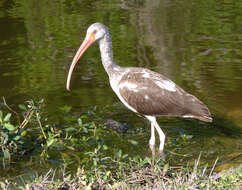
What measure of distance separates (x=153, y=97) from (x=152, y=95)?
1.4 inches

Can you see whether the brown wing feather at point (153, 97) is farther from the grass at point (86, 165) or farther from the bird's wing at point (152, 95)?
the grass at point (86, 165)

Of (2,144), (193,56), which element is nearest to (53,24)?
(193,56)

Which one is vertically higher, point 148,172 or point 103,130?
point 148,172

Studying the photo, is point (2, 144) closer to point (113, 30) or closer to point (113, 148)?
point (113, 148)

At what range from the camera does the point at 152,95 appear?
7.00 m

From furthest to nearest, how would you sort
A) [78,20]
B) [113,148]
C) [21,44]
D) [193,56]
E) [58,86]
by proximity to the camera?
[78,20], [21,44], [193,56], [58,86], [113,148]

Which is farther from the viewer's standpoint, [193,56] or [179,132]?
[193,56]

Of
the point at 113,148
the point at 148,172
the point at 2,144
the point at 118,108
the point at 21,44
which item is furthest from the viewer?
→ the point at 21,44

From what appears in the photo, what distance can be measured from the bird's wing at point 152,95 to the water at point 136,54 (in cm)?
58

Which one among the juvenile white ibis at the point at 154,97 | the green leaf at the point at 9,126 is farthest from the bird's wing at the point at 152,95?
the green leaf at the point at 9,126

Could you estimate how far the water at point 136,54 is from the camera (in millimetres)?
8039

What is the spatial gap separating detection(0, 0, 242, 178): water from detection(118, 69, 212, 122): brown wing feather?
561 mm

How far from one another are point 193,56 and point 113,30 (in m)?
3.13

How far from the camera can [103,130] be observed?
739 cm
